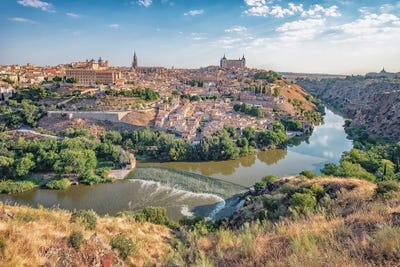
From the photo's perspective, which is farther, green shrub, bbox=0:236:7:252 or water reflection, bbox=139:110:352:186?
water reflection, bbox=139:110:352:186

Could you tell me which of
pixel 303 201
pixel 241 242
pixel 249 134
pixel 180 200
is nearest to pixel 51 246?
pixel 241 242

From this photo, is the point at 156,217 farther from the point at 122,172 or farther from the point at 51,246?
the point at 122,172

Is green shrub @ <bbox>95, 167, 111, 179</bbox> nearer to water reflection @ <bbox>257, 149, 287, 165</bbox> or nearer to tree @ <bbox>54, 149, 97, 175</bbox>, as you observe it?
tree @ <bbox>54, 149, 97, 175</bbox>

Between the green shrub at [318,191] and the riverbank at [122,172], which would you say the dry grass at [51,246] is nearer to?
the green shrub at [318,191]

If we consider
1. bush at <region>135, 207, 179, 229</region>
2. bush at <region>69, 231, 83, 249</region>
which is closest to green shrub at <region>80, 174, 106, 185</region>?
bush at <region>135, 207, 179, 229</region>

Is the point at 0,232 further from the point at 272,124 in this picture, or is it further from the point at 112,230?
the point at 272,124

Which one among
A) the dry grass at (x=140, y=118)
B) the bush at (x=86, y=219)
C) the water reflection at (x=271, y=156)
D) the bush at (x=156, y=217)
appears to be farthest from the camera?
the dry grass at (x=140, y=118)

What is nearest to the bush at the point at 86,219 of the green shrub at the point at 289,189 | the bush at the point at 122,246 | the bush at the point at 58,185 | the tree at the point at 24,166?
the bush at the point at 122,246
